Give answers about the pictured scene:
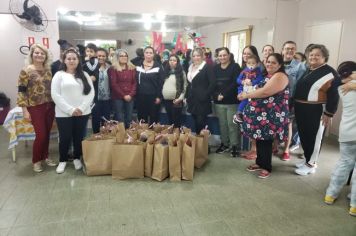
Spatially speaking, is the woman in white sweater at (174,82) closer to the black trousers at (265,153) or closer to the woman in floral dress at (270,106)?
the woman in floral dress at (270,106)

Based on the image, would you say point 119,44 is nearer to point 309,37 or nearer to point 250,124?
point 250,124

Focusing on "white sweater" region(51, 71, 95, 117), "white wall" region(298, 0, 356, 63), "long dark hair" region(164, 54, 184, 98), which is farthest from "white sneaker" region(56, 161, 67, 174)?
"white wall" region(298, 0, 356, 63)

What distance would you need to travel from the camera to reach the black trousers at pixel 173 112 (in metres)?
3.65

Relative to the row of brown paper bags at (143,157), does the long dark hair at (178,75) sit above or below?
above

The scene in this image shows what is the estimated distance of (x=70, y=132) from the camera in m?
2.91

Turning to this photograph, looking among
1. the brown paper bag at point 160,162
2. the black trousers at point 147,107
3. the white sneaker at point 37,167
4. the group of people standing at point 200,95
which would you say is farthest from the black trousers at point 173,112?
the white sneaker at point 37,167

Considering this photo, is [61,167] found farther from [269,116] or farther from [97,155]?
[269,116]

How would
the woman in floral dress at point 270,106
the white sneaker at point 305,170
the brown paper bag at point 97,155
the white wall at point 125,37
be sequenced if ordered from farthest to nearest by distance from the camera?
the white wall at point 125,37
the white sneaker at point 305,170
the brown paper bag at point 97,155
the woman in floral dress at point 270,106

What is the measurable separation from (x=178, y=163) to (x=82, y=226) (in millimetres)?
1056

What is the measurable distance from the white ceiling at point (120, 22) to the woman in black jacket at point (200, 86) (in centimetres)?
166

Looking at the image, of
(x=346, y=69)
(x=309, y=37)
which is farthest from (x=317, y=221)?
(x=309, y=37)

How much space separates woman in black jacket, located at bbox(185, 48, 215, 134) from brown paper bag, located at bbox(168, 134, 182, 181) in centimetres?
75

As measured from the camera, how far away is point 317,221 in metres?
2.13

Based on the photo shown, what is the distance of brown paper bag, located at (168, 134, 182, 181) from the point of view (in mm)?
2668
